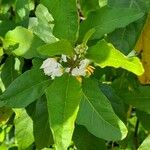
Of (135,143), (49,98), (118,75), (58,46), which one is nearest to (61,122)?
(49,98)

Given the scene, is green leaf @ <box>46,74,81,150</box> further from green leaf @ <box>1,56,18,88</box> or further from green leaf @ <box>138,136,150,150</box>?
green leaf @ <box>1,56,18,88</box>

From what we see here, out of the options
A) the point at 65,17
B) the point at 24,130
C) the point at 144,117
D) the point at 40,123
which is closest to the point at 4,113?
the point at 24,130

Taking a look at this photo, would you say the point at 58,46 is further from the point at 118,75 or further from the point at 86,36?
the point at 118,75

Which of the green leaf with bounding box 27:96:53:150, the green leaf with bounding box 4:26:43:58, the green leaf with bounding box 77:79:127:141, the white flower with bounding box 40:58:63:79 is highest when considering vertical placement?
the green leaf with bounding box 4:26:43:58

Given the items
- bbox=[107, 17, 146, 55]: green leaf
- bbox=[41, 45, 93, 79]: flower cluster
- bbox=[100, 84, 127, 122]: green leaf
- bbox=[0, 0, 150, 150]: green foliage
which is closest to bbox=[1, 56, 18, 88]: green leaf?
bbox=[0, 0, 150, 150]: green foliage

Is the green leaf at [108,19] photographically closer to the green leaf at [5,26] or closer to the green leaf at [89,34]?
the green leaf at [89,34]
